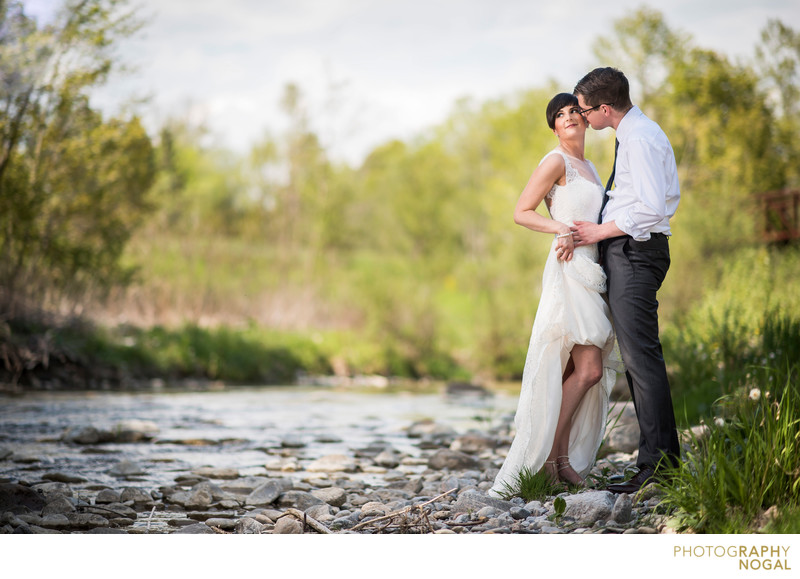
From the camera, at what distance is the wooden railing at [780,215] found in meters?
12.2

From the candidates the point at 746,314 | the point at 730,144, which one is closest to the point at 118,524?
the point at 746,314

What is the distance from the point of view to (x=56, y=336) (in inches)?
420

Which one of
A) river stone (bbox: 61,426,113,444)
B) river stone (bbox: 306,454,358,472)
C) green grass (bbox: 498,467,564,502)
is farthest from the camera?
river stone (bbox: 61,426,113,444)

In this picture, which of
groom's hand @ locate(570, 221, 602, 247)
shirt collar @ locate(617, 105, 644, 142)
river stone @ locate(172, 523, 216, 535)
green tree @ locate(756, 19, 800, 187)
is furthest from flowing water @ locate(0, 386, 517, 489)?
green tree @ locate(756, 19, 800, 187)

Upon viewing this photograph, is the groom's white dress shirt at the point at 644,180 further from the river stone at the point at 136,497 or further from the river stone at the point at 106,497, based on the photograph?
the river stone at the point at 106,497

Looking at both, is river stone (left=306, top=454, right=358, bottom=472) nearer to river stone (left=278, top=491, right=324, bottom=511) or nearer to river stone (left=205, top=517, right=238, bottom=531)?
river stone (left=278, top=491, right=324, bottom=511)

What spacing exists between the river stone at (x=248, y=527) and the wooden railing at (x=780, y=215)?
1122cm

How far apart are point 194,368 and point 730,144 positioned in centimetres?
1140

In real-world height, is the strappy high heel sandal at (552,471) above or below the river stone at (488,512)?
above

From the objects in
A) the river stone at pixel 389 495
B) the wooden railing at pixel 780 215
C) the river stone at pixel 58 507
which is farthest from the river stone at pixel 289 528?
the wooden railing at pixel 780 215

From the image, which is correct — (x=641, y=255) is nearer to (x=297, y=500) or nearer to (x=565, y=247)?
(x=565, y=247)

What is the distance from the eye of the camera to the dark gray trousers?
352cm

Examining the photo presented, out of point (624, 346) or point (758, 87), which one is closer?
point (624, 346)

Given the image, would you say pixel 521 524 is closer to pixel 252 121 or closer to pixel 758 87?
pixel 758 87
